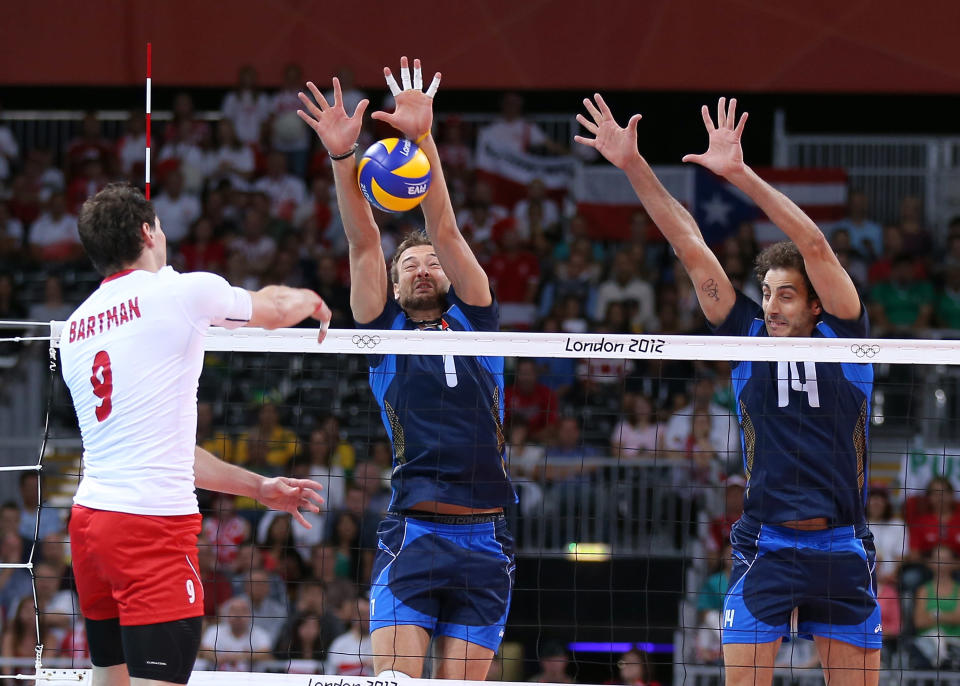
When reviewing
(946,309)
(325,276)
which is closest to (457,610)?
(325,276)

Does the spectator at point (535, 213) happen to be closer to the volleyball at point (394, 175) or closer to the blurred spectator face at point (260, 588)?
the blurred spectator face at point (260, 588)

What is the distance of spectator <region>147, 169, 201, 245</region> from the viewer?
15.0 m

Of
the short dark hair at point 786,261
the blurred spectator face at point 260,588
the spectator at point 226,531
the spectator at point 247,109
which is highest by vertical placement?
the spectator at point 247,109

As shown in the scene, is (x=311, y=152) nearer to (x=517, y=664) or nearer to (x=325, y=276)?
(x=325, y=276)

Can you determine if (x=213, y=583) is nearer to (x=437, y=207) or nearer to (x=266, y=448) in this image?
(x=266, y=448)

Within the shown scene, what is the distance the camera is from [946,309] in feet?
→ 45.8

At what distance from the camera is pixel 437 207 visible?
618 centimetres

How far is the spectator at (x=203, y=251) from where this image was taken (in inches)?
567

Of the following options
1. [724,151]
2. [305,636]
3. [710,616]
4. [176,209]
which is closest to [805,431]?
[724,151]

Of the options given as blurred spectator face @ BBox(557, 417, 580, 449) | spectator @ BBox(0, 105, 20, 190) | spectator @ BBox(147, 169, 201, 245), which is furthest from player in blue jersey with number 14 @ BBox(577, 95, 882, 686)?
spectator @ BBox(0, 105, 20, 190)

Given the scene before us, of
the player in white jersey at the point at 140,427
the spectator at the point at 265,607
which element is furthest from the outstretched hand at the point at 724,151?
the spectator at the point at 265,607

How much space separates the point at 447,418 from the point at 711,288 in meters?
1.47

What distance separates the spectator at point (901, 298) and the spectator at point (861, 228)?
683 mm

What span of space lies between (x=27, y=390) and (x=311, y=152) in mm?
4881
